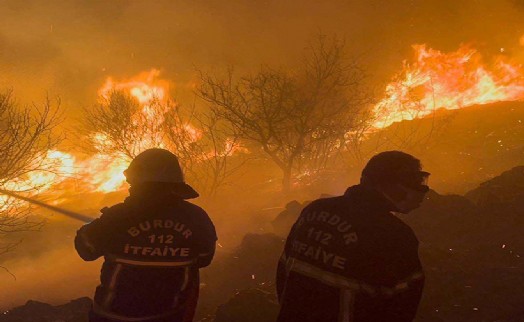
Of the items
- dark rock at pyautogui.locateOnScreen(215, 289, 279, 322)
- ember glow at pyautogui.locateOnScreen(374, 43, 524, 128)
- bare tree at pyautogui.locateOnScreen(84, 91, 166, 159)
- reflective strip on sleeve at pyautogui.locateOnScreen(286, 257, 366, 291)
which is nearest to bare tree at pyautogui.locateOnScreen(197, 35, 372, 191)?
bare tree at pyautogui.locateOnScreen(84, 91, 166, 159)

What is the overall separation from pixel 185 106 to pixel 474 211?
24771mm

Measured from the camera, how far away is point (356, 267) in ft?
6.93

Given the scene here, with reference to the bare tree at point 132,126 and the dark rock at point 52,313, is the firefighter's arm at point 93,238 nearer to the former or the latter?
the dark rock at point 52,313

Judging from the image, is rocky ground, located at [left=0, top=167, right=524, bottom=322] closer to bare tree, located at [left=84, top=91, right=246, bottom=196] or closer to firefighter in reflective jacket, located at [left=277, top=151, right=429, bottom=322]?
firefighter in reflective jacket, located at [left=277, top=151, right=429, bottom=322]

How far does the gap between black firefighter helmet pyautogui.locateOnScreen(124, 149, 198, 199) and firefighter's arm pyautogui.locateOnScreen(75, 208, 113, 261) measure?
359mm

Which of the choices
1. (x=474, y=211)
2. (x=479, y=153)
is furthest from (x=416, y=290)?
(x=479, y=153)

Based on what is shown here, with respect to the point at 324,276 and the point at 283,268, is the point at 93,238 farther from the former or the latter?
the point at 324,276

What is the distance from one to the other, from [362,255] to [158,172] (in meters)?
1.54

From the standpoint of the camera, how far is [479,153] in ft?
66.9

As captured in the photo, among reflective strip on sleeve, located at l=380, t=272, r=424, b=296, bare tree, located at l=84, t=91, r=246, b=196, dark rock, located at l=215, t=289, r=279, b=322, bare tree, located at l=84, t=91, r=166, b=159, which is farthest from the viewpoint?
bare tree, located at l=84, t=91, r=166, b=159

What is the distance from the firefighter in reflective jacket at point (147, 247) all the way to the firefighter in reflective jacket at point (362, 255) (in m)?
0.81

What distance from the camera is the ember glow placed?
23109 millimetres

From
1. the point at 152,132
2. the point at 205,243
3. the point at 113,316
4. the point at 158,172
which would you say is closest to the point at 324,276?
the point at 205,243

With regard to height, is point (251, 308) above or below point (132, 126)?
below
